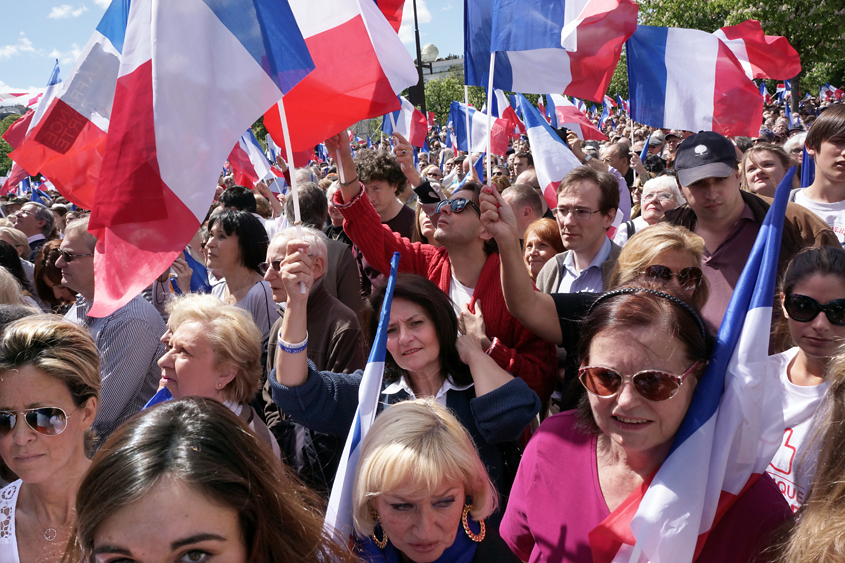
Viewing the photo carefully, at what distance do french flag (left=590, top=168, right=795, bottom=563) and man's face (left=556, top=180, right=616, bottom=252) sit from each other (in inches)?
74.4

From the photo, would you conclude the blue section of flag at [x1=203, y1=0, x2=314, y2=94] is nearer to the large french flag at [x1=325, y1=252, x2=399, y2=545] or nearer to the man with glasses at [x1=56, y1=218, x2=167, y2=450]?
the large french flag at [x1=325, y1=252, x2=399, y2=545]

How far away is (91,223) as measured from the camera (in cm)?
230

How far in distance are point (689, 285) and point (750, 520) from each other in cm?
152

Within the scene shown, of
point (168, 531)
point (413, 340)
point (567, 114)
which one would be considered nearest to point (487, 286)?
point (413, 340)

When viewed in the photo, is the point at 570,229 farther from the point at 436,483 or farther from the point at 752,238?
the point at 436,483

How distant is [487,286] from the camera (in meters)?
3.15

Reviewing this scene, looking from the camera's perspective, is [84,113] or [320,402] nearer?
[320,402]

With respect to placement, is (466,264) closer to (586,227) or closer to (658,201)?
(586,227)

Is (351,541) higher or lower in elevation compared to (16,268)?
lower

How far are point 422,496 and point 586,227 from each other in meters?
2.17

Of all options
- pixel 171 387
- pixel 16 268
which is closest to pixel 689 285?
pixel 171 387

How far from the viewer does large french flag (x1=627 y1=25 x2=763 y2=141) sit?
425 centimetres

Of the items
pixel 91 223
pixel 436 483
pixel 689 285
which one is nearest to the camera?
pixel 436 483

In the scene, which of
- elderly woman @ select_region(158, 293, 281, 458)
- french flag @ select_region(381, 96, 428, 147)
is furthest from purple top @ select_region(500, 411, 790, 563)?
french flag @ select_region(381, 96, 428, 147)
